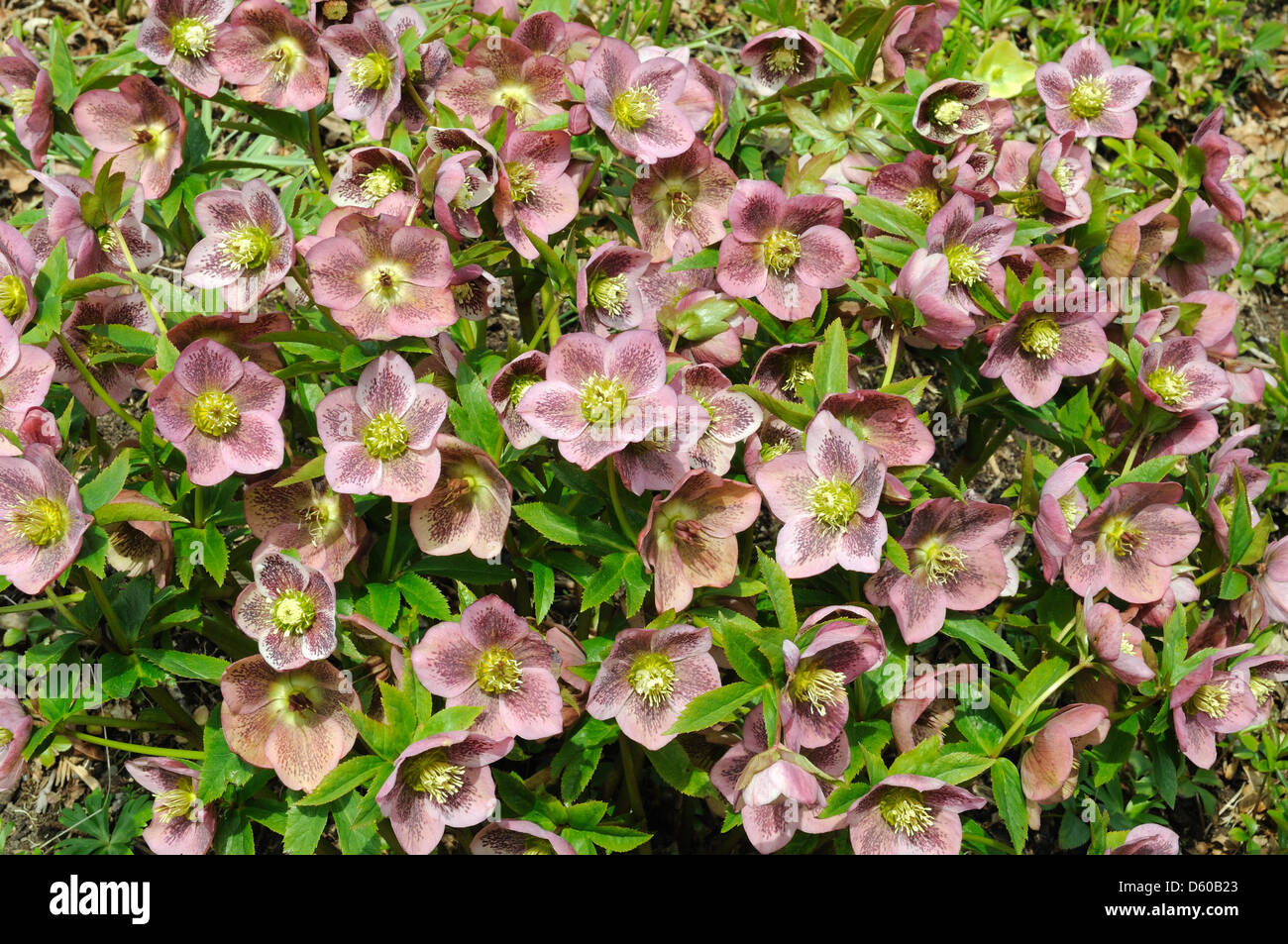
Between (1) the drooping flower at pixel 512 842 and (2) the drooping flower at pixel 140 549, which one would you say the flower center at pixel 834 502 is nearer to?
(1) the drooping flower at pixel 512 842

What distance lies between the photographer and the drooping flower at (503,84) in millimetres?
1730

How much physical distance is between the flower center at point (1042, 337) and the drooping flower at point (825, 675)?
0.54 metres

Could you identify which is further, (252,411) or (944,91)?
(944,91)

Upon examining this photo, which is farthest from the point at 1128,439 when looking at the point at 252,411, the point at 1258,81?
the point at 1258,81

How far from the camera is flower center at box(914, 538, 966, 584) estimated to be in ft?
5.02

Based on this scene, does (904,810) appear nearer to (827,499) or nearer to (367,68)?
(827,499)

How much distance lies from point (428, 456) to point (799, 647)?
21.9 inches

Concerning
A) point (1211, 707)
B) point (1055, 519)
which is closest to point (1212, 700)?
point (1211, 707)

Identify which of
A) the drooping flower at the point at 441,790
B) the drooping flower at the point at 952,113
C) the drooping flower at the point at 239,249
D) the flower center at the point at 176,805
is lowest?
the flower center at the point at 176,805

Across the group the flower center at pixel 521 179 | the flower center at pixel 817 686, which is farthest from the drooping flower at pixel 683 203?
the flower center at pixel 817 686
